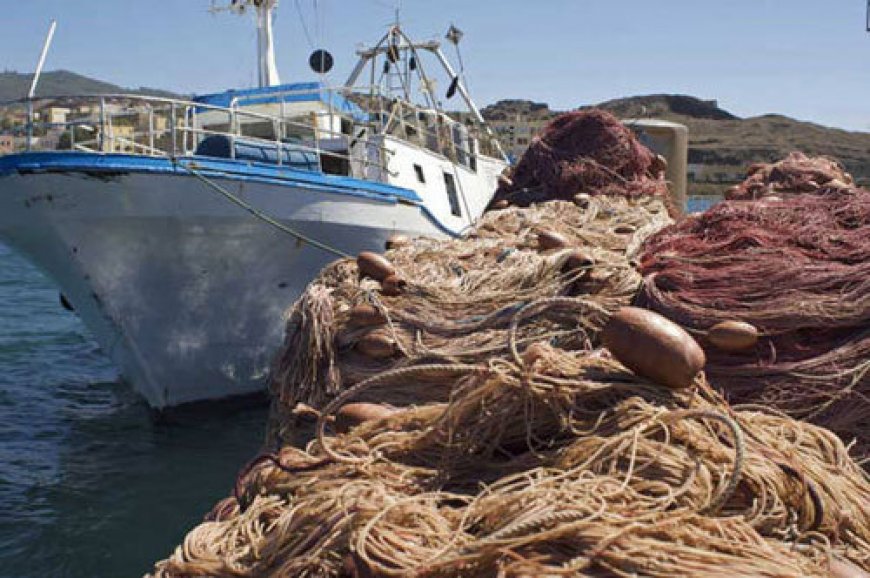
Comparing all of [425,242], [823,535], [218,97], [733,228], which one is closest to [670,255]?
[733,228]

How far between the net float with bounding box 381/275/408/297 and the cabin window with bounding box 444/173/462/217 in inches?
292

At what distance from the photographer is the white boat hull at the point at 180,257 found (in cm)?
752

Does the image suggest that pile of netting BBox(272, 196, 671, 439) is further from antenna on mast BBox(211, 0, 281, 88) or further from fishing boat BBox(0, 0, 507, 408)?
antenna on mast BBox(211, 0, 281, 88)

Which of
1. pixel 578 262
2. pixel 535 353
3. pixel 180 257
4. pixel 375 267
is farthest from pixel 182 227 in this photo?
pixel 535 353

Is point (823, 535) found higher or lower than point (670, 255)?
lower

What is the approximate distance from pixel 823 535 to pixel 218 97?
1056 centimetres

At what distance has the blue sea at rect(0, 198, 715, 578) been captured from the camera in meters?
5.94

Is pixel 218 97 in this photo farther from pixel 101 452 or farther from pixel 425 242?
pixel 425 242

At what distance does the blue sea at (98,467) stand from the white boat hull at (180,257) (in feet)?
1.76

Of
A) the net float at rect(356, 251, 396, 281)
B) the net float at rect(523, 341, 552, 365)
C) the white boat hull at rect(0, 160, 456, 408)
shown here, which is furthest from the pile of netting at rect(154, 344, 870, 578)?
the white boat hull at rect(0, 160, 456, 408)

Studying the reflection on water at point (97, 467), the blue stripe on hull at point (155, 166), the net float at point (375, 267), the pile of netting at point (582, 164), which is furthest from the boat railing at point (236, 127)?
the reflection on water at point (97, 467)

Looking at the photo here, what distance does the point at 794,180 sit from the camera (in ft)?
20.9

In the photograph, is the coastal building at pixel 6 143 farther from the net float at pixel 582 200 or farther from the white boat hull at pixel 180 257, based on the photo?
the net float at pixel 582 200

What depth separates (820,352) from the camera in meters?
3.46
